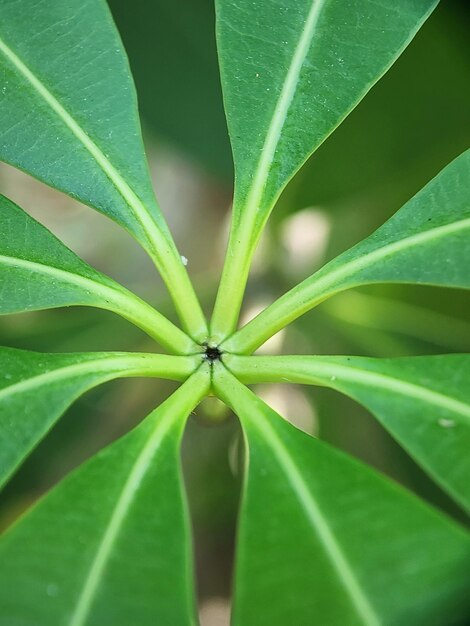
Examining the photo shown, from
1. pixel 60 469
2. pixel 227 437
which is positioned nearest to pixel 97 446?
pixel 60 469

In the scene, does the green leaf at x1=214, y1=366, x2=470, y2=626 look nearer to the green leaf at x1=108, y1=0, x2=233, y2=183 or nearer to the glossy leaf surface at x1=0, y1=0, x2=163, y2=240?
the glossy leaf surface at x1=0, y1=0, x2=163, y2=240

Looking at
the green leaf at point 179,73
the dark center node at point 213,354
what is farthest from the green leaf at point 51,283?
the green leaf at point 179,73

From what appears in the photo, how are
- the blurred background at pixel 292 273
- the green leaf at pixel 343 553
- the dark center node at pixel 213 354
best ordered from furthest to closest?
the blurred background at pixel 292 273, the dark center node at pixel 213 354, the green leaf at pixel 343 553

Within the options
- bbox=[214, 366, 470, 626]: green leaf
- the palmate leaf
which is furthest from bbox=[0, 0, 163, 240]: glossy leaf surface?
bbox=[214, 366, 470, 626]: green leaf

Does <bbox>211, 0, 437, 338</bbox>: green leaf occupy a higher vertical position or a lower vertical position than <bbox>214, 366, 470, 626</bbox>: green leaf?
higher

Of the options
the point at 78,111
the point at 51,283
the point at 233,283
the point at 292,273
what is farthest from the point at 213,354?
the point at 292,273

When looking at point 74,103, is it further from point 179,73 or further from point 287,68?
point 179,73

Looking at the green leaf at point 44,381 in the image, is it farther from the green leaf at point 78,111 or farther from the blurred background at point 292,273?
the blurred background at point 292,273
